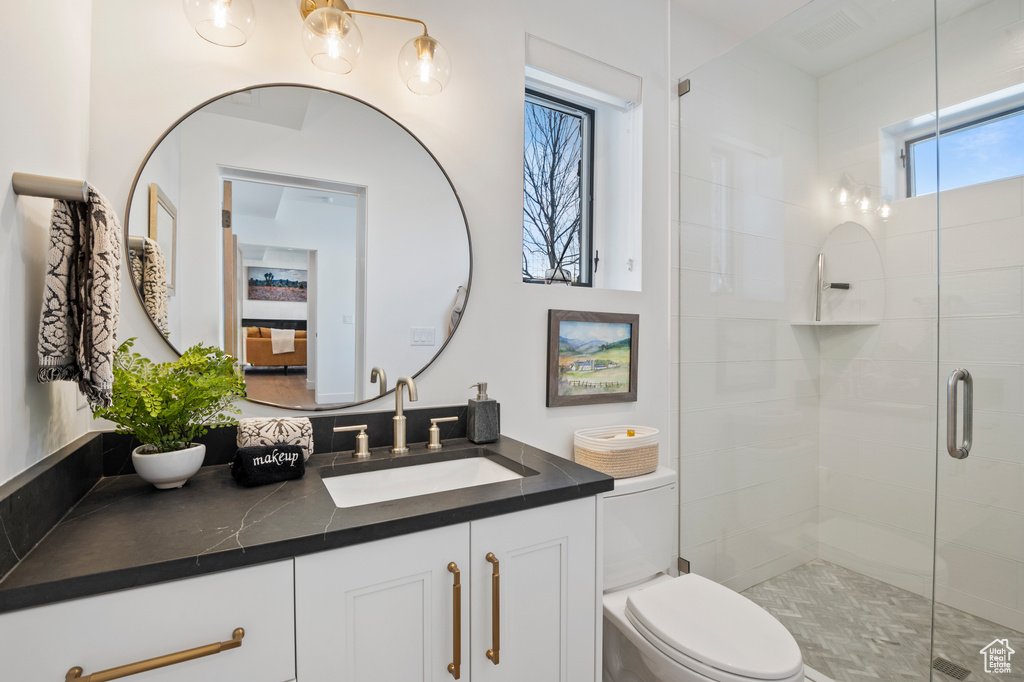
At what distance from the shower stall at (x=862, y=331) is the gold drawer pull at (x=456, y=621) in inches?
55.8

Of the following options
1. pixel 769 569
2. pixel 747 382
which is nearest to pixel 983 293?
pixel 747 382

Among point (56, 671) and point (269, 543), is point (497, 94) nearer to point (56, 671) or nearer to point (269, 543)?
point (269, 543)

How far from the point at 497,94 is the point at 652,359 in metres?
1.20

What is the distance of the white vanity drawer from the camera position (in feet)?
2.10

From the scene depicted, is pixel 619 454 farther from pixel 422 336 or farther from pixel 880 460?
pixel 880 460

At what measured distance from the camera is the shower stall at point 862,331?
1462mm

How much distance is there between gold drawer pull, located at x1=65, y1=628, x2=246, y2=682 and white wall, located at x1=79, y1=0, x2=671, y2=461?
26.8 inches

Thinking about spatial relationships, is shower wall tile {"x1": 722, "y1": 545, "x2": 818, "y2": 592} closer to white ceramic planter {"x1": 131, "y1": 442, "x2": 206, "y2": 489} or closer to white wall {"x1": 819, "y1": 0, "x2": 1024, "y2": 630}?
white wall {"x1": 819, "y1": 0, "x2": 1024, "y2": 630}

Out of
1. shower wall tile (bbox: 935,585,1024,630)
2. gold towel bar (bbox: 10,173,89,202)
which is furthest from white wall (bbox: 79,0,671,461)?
shower wall tile (bbox: 935,585,1024,630)

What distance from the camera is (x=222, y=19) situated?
1.14 m

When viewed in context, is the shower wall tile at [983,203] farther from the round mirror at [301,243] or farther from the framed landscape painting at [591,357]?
the round mirror at [301,243]

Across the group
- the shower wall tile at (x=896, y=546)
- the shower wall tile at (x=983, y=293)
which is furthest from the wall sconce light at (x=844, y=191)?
the shower wall tile at (x=896, y=546)

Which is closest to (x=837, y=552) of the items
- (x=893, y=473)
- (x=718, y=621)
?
(x=893, y=473)

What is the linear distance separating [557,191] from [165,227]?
1405mm
